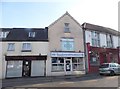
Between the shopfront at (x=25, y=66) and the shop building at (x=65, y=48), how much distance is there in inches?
38.7

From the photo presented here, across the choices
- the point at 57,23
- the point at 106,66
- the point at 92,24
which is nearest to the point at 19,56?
the point at 57,23

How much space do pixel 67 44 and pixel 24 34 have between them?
253 inches

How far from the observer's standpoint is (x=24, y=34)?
87.2ft

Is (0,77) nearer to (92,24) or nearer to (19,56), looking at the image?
(19,56)

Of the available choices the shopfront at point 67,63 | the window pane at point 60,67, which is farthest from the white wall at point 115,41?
the window pane at point 60,67

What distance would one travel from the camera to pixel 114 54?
31156 millimetres

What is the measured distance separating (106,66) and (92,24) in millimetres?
10197

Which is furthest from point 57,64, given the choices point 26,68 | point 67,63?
point 26,68

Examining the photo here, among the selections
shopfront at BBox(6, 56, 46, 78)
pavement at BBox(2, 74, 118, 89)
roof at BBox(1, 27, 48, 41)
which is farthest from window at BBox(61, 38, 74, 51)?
pavement at BBox(2, 74, 118, 89)

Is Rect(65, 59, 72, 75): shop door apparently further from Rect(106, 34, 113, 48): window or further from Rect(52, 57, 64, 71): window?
Rect(106, 34, 113, 48): window

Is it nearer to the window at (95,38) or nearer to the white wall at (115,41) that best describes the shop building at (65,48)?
the window at (95,38)

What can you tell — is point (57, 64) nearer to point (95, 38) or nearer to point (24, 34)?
point (24, 34)

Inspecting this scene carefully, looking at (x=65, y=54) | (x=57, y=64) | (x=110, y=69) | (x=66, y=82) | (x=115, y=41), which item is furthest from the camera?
(x=115, y=41)

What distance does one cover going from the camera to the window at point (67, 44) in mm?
26080
